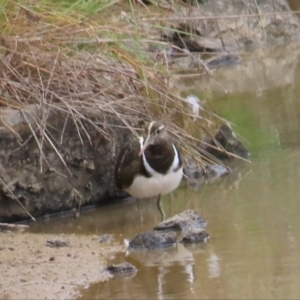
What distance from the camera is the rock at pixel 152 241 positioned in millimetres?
4145

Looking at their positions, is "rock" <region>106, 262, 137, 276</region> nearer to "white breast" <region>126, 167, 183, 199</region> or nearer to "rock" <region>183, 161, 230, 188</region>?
"white breast" <region>126, 167, 183, 199</region>

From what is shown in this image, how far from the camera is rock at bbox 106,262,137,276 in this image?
373 cm

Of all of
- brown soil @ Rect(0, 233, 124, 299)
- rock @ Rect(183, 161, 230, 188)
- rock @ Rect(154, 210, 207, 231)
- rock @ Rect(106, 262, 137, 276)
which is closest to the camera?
brown soil @ Rect(0, 233, 124, 299)

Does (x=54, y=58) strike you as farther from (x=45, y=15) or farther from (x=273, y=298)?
(x=273, y=298)

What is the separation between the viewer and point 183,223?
442 centimetres

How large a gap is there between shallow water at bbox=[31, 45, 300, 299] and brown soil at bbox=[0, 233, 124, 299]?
0.36ft

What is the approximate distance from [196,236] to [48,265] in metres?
0.71

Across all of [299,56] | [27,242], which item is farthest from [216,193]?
[299,56]

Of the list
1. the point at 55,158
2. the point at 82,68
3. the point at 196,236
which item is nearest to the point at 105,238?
the point at 196,236

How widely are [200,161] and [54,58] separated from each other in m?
1.14

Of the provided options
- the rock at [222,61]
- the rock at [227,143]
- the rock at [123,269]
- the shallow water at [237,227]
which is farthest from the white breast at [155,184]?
the rock at [222,61]

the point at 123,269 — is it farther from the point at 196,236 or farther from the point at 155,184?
the point at 155,184

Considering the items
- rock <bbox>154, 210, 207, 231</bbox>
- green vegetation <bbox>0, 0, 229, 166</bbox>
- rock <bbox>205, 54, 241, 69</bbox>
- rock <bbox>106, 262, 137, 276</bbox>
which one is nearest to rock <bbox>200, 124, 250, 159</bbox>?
green vegetation <bbox>0, 0, 229, 166</bbox>

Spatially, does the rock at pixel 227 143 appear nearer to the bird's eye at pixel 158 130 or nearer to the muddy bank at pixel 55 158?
the muddy bank at pixel 55 158
